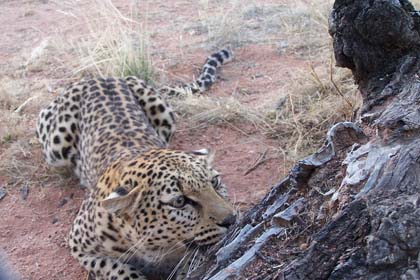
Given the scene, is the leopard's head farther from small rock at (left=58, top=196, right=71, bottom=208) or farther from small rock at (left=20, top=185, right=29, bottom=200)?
small rock at (left=20, top=185, right=29, bottom=200)

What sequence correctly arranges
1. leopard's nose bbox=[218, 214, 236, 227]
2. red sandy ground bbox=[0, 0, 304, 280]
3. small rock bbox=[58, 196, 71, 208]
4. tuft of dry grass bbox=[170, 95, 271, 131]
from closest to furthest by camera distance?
leopard's nose bbox=[218, 214, 236, 227] < red sandy ground bbox=[0, 0, 304, 280] < small rock bbox=[58, 196, 71, 208] < tuft of dry grass bbox=[170, 95, 271, 131]

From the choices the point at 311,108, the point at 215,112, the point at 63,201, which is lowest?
the point at 63,201

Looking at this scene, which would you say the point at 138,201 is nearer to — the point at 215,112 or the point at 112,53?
the point at 215,112

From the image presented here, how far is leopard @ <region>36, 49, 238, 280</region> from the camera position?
14.1 ft

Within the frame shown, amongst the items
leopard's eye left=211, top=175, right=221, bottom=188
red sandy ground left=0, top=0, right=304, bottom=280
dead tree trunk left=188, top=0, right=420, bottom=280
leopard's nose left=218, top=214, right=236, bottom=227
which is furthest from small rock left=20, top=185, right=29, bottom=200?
dead tree trunk left=188, top=0, right=420, bottom=280

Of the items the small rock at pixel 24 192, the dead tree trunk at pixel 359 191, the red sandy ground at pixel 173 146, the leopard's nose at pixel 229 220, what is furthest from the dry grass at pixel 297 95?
the small rock at pixel 24 192

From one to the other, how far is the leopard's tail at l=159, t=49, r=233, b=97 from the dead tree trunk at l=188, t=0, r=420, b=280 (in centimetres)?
313

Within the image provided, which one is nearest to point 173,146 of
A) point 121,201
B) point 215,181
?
point 215,181

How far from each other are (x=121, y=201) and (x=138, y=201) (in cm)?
9

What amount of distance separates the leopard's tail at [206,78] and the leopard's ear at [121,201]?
8.12 ft

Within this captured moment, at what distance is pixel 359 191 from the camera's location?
9.16 ft

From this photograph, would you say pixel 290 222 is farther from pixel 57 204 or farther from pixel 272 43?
pixel 272 43

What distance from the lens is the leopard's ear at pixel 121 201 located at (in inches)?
172

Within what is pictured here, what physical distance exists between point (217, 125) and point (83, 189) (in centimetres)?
121
